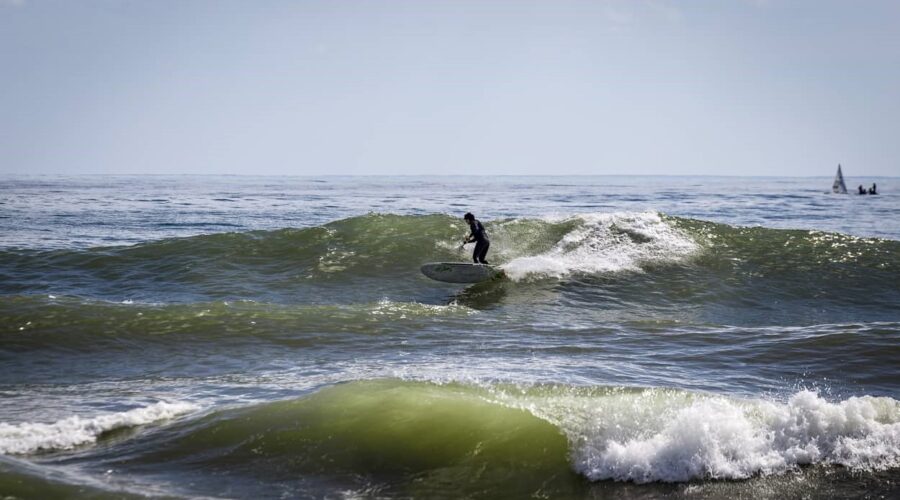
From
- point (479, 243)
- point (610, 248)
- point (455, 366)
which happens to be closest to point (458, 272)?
point (479, 243)

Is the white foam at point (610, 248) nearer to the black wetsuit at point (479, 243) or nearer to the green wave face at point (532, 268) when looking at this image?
the green wave face at point (532, 268)

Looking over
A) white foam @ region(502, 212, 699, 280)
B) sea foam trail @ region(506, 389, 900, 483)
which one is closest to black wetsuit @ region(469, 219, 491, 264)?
white foam @ region(502, 212, 699, 280)

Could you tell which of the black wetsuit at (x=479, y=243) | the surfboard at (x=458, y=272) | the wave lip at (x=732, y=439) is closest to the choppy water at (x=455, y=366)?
the wave lip at (x=732, y=439)

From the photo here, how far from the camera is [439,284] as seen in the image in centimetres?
1816

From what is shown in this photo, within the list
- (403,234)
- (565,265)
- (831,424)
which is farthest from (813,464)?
(403,234)

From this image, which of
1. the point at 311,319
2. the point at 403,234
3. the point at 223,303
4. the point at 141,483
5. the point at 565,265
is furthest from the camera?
the point at 403,234

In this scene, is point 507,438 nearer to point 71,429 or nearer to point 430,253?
point 71,429

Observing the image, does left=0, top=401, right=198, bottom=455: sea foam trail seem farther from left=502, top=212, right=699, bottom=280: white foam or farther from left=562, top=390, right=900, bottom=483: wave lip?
left=502, top=212, right=699, bottom=280: white foam

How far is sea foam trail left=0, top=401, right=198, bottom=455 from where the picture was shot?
695 cm

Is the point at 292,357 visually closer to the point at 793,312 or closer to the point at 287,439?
the point at 287,439

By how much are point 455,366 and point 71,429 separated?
4.49 metres

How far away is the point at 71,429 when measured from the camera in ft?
24.2

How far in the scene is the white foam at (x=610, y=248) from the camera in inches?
752

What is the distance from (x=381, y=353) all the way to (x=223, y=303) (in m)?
4.45
